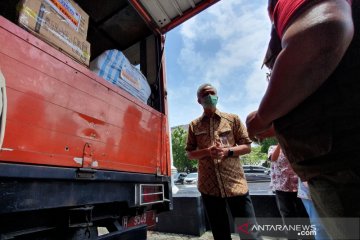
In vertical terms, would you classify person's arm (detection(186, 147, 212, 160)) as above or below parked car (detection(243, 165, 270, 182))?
below

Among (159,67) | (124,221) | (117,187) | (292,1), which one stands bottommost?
(124,221)

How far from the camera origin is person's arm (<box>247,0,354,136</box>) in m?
0.64

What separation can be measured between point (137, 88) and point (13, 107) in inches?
52.1

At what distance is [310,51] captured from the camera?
2.15 feet

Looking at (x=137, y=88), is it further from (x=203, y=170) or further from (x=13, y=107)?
(x=13, y=107)

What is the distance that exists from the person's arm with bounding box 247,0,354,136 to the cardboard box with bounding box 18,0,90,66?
1.45 metres

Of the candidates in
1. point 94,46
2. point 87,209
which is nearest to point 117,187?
point 87,209

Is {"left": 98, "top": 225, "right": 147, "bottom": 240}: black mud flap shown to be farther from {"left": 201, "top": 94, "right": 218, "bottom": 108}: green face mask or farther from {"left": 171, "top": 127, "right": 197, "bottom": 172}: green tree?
{"left": 171, "top": 127, "right": 197, "bottom": 172}: green tree

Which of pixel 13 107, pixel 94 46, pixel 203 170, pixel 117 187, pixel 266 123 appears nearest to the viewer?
pixel 266 123

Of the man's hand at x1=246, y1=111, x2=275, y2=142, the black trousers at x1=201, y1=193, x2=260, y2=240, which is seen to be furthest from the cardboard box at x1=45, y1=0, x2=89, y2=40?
the black trousers at x1=201, y1=193, x2=260, y2=240

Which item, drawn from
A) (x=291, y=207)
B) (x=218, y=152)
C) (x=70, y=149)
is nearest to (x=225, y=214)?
(x=218, y=152)

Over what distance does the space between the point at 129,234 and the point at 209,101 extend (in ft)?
4.69

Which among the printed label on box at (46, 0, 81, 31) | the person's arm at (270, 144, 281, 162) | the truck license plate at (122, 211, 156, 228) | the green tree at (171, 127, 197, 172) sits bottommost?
the truck license plate at (122, 211, 156, 228)

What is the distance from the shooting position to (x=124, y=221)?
2039 mm
